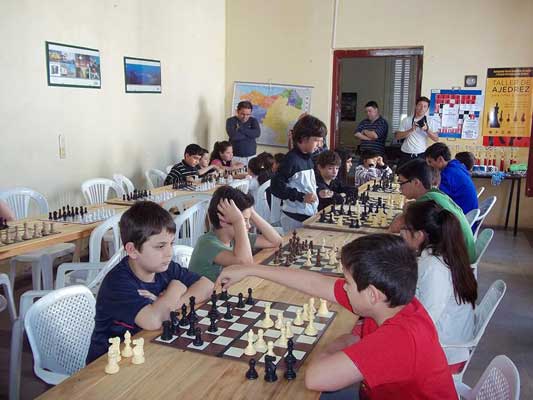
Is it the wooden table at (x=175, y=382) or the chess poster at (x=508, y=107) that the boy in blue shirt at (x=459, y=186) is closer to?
the chess poster at (x=508, y=107)

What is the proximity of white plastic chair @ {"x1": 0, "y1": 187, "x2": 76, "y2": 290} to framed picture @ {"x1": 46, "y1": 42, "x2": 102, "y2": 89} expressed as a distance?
137 centimetres

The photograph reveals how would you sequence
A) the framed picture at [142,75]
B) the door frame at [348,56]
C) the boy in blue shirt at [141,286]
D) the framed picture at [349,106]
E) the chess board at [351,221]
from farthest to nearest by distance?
the framed picture at [349,106], the door frame at [348,56], the framed picture at [142,75], the chess board at [351,221], the boy in blue shirt at [141,286]

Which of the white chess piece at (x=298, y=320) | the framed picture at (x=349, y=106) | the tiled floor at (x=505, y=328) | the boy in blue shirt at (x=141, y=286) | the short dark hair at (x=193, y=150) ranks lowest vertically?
the tiled floor at (x=505, y=328)

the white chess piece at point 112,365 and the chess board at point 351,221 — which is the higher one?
the white chess piece at point 112,365

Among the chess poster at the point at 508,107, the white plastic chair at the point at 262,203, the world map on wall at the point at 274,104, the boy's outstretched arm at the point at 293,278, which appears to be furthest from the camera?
the world map on wall at the point at 274,104

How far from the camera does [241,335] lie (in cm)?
210

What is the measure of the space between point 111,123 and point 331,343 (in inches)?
216

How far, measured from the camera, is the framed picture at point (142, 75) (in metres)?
6.99

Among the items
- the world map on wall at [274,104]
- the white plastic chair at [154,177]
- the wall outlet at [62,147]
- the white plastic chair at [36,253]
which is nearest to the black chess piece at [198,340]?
the white plastic chair at [36,253]

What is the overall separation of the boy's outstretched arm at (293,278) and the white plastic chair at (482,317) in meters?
0.64

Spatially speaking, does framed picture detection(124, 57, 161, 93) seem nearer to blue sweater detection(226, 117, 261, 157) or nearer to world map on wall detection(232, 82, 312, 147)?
blue sweater detection(226, 117, 261, 157)

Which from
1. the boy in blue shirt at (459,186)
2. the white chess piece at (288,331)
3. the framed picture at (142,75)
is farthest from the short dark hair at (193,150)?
the white chess piece at (288,331)

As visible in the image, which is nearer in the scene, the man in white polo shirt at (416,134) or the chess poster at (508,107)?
the chess poster at (508,107)

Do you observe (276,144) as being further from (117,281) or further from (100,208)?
(117,281)
